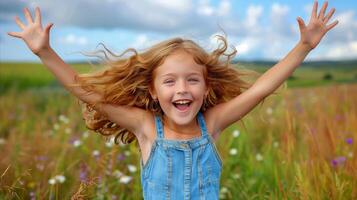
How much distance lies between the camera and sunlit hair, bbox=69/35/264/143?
252 cm

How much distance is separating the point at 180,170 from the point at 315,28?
0.93m

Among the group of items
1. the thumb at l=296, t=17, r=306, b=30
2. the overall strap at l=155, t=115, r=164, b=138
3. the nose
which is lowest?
the overall strap at l=155, t=115, r=164, b=138

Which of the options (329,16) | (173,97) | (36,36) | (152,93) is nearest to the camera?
(36,36)

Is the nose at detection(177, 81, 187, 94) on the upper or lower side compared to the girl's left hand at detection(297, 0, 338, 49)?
lower

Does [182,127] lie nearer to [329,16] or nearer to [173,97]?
[173,97]

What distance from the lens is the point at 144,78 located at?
8.56ft

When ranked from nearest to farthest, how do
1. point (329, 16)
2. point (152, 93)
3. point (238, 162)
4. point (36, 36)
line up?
point (36, 36), point (329, 16), point (152, 93), point (238, 162)

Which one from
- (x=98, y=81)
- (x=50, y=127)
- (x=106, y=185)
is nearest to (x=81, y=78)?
(x=98, y=81)

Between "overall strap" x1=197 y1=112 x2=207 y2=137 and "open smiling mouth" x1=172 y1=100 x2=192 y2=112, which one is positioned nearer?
"open smiling mouth" x1=172 y1=100 x2=192 y2=112

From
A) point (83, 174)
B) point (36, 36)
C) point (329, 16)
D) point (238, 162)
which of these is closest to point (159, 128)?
point (36, 36)

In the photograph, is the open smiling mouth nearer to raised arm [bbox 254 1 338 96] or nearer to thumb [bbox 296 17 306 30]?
raised arm [bbox 254 1 338 96]

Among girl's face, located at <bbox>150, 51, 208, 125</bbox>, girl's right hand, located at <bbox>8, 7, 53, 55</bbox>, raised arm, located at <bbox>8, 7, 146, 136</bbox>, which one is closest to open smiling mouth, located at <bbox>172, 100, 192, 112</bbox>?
girl's face, located at <bbox>150, 51, 208, 125</bbox>

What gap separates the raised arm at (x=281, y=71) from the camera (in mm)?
2459

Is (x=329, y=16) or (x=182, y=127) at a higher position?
(x=329, y=16)
